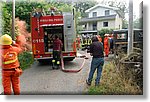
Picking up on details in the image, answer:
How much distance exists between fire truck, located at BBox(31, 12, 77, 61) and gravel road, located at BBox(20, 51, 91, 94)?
151 millimetres

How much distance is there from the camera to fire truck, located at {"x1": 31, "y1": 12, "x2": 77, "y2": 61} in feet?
10.9

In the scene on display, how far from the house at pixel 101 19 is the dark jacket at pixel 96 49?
4.8 inches

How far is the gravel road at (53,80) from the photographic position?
3.10m

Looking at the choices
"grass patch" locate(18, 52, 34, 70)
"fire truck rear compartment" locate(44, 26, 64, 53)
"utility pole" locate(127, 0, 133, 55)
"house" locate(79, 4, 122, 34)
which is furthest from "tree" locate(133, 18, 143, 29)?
"grass patch" locate(18, 52, 34, 70)

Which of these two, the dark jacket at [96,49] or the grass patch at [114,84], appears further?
the dark jacket at [96,49]

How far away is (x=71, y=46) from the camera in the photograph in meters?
3.42

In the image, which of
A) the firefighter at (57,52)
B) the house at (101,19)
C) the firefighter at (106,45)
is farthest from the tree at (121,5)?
the firefighter at (57,52)

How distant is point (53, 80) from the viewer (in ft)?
10.4

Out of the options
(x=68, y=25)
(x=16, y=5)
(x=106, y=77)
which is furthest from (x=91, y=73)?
(x=16, y=5)

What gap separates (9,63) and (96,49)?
988 millimetres

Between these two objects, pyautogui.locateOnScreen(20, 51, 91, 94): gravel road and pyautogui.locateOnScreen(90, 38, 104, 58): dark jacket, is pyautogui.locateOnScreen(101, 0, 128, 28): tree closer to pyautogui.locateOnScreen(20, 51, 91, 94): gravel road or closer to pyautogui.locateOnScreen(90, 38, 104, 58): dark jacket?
pyautogui.locateOnScreen(90, 38, 104, 58): dark jacket

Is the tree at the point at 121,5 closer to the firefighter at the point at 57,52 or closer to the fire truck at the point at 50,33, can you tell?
the fire truck at the point at 50,33

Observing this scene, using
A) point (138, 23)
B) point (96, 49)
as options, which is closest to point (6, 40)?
point (96, 49)

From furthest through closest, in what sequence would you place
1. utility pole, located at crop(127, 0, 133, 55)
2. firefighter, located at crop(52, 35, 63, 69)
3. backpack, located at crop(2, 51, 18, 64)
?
1. firefighter, located at crop(52, 35, 63, 69)
2. utility pole, located at crop(127, 0, 133, 55)
3. backpack, located at crop(2, 51, 18, 64)
